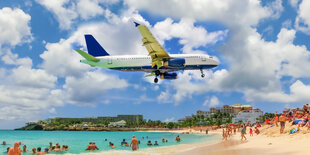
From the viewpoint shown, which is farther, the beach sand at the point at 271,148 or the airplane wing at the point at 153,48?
the airplane wing at the point at 153,48

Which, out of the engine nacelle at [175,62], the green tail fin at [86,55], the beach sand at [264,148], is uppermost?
the green tail fin at [86,55]

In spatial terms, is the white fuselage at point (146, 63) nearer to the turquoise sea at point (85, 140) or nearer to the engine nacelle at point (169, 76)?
the engine nacelle at point (169, 76)

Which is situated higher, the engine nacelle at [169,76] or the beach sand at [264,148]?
the engine nacelle at [169,76]

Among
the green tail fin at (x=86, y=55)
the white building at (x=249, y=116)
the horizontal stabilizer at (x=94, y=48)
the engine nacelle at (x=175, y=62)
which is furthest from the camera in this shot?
the white building at (x=249, y=116)

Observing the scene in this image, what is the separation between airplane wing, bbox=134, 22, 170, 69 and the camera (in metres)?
29.2

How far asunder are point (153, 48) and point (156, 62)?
7.33ft

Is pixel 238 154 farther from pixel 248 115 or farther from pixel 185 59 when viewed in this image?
pixel 248 115

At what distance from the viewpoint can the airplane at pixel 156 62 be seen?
32.7 metres

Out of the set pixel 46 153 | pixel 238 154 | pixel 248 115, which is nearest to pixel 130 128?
pixel 248 115

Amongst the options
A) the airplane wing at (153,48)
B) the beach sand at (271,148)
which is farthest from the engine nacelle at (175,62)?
the beach sand at (271,148)

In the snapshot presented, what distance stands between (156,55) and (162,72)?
339 centimetres

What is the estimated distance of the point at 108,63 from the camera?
35.7 m

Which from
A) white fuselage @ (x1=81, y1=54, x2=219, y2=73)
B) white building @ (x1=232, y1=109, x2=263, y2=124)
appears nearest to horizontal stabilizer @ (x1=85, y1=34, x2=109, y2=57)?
white fuselage @ (x1=81, y1=54, x2=219, y2=73)

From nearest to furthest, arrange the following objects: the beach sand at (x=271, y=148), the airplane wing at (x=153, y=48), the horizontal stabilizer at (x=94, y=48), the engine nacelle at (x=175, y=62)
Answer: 1. the beach sand at (x=271, y=148)
2. the airplane wing at (x=153, y=48)
3. the engine nacelle at (x=175, y=62)
4. the horizontal stabilizer at (x=94, y=48)
